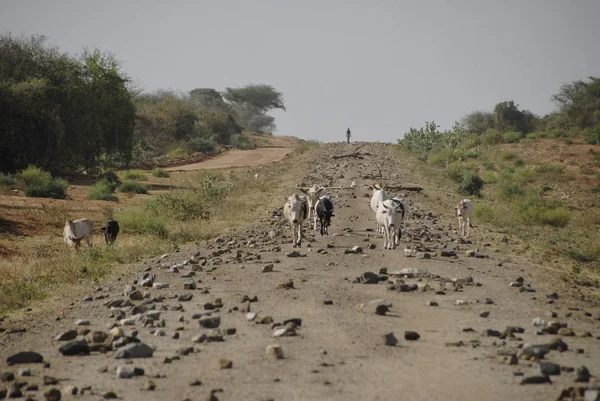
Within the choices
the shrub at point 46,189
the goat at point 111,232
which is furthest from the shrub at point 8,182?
the goat at point 111,232

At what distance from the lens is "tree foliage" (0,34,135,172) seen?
35688 mm

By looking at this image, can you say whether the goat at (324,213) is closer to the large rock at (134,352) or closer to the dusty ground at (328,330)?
the dusty ground at (328,330)

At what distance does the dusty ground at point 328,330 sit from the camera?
7.18 metres

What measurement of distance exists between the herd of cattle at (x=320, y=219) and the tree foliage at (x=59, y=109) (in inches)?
731

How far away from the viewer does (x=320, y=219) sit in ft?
61.7

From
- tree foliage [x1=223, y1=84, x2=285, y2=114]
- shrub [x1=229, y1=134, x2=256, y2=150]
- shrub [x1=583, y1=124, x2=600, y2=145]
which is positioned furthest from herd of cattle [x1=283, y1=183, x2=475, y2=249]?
tree foliage [x1=223, y1=84, x2=285, y2=114]

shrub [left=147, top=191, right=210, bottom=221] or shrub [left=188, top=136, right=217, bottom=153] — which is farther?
shrub [left=188, top=136, right=217, bottom=153]

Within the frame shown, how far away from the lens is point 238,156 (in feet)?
196

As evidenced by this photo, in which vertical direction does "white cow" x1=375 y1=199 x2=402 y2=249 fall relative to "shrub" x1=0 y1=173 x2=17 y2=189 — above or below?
below

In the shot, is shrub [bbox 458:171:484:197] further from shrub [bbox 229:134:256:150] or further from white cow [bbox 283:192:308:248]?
shrub [bbox 229:134:256:150]

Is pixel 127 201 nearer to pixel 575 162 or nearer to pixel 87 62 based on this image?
pixel 87 62

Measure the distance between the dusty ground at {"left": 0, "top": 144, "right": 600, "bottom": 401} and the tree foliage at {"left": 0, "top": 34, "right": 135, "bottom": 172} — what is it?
22.3m

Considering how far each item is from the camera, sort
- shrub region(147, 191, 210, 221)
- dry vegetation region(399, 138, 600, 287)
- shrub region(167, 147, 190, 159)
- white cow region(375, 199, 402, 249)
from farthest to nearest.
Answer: shrub region(167, 147, 190, 159) < shrub region(147, 191, 210, 221) < dry vegetation region(399, 138, 600, 287) < white cow region(375, 199, 402, 249)

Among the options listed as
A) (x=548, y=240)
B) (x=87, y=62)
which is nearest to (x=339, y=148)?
(x=87, y=62)
